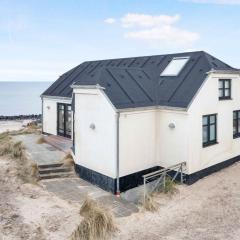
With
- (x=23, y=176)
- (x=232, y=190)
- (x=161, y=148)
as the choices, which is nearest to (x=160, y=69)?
(x=161, y=148)

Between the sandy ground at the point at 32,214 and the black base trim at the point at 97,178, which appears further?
the black base trim at the point at 97,178

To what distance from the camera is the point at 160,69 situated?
18.6m

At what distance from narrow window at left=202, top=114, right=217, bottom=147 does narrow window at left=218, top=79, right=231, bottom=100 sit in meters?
1.30

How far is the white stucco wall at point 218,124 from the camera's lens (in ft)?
49.7

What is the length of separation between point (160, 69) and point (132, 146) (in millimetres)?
5762

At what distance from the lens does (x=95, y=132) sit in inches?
594

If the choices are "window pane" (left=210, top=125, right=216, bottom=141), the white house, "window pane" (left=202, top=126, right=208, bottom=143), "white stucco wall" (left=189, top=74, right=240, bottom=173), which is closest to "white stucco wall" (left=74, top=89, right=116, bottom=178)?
the white house

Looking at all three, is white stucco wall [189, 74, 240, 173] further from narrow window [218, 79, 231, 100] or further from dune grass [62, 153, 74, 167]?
dune grass [62, 153, 74, 167]

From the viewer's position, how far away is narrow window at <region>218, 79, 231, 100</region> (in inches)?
669

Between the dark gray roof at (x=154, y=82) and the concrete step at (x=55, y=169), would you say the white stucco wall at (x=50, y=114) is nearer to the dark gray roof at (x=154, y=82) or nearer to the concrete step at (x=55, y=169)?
the dark gray roof at (x=154, y=82)

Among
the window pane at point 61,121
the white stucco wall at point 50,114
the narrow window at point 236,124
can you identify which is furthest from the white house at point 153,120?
the white stucco wall at point 50,114

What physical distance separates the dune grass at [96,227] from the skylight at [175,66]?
9.21 m

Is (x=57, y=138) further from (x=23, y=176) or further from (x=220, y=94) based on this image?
(x=220, y=94)

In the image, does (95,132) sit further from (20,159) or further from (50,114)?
(50,114)
